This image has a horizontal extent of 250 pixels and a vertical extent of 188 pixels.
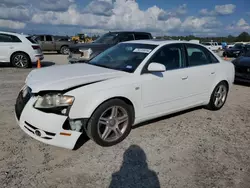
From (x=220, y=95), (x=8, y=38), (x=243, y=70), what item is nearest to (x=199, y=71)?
(x=220, y=95)

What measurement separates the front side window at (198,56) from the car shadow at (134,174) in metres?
2.26

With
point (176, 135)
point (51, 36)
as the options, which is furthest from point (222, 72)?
point (51, 36)

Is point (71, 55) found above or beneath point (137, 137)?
above

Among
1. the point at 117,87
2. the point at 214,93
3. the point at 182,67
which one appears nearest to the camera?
the point at 117,87

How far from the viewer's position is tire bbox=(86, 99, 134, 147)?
10.8 ft

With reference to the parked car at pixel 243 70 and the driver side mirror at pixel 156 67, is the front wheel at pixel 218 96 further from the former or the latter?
the parked car at pixel 243 70

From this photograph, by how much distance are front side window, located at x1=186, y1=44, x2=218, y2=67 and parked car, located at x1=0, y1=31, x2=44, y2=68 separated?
851 cm

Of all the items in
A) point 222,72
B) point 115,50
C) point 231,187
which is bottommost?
point 231,187

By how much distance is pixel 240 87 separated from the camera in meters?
8.52

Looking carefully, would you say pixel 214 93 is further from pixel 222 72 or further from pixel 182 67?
pixel 182 67

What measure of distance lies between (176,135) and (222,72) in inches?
82.4

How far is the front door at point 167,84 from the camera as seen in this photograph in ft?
12.7

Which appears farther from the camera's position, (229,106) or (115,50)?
(229,106)

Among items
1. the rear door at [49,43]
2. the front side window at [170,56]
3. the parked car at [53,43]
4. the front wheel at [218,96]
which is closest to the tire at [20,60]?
the front side window at [170,56]
